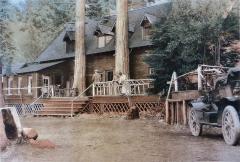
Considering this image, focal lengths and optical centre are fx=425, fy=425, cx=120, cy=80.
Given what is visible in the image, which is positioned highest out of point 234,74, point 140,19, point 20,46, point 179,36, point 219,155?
point 140,19

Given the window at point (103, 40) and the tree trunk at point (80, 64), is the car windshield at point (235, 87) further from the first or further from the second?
the window at point (103, 40)

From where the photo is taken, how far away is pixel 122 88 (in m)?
7.62

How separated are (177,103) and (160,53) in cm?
98

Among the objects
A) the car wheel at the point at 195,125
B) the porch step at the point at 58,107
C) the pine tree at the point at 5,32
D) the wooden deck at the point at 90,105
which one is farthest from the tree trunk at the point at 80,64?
the pine tree at the point at 5,32

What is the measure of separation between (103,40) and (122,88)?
8.66 ft

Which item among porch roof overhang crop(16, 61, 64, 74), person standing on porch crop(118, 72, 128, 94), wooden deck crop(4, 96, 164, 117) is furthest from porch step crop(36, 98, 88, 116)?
person standing on porch crop(118, 72, 128, 94)

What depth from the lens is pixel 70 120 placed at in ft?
13.7

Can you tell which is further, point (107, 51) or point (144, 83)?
point (107, 51)

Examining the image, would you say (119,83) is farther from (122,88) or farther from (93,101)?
(93,101)

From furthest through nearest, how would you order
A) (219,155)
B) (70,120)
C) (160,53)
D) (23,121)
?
(160,53), (70,120), (23,121), (219,155)

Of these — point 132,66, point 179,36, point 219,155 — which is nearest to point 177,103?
point 179,36

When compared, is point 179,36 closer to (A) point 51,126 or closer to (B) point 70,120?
(B) point 70,120

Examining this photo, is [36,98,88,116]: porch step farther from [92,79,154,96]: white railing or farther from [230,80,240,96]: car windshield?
[92,79,154,96]: white railing

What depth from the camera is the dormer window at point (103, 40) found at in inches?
376
